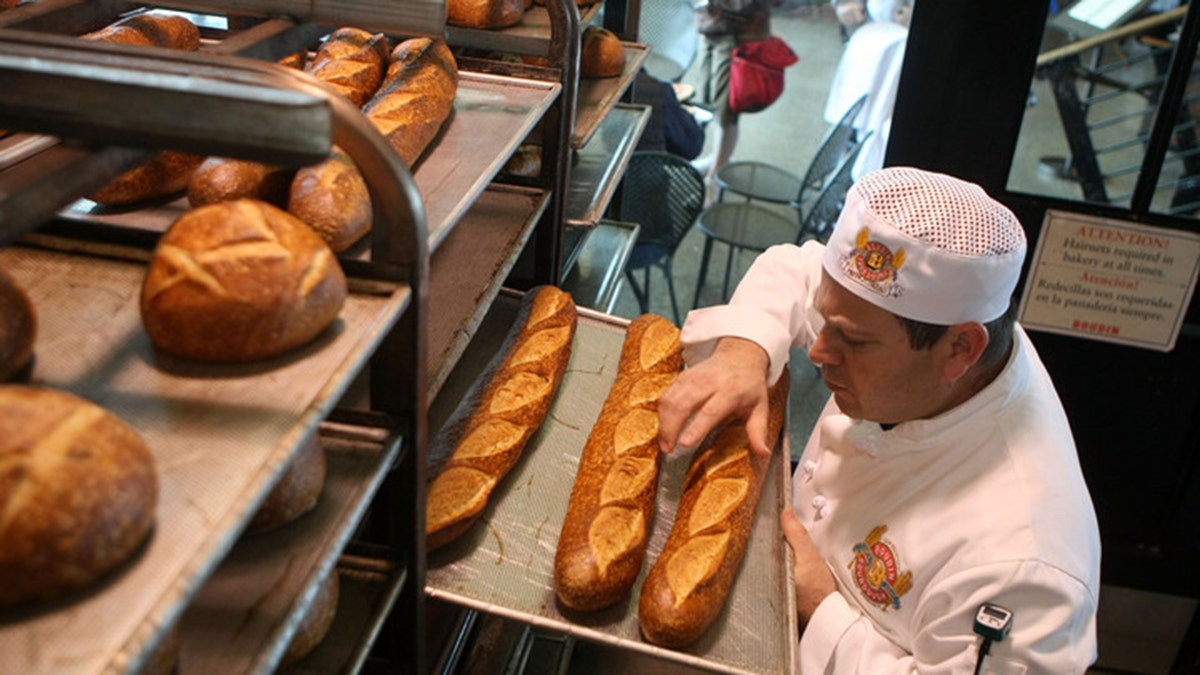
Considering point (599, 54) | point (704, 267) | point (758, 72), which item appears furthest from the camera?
point (758, 72)

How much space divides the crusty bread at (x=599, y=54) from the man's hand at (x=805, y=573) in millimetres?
1377

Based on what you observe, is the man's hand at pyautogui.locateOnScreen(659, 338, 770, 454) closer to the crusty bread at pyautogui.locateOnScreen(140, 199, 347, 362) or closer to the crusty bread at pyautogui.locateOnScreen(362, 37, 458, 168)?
the crusty bread at pyautogui.locateOnScreen(362, 37, 458, 168)

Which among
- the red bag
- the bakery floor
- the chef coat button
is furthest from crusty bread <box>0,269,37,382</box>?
the red bag

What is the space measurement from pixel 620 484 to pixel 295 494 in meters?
0.69

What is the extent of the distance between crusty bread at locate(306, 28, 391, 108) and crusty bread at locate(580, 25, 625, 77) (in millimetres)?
831

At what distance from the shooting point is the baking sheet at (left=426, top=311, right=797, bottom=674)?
1461mm

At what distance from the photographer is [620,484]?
1.67 m

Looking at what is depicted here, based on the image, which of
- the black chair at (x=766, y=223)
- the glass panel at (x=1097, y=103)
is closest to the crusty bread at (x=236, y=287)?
the glass panel at (x=1097, y=103)

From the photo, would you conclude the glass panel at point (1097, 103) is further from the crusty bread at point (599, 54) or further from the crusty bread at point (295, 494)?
the crusty bread at point (295, 494)

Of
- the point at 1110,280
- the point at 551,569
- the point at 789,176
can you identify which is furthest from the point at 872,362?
the point at 789,176

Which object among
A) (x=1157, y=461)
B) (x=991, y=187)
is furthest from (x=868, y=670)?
(x=1157, y=461)

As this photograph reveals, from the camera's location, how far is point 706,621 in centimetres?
146

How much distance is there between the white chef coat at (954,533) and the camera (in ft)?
4.95

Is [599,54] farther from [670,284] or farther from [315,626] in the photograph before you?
[670,284]
